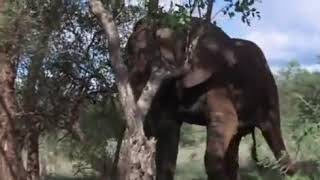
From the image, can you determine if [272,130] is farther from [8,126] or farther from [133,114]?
[8,126]

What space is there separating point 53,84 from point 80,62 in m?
0.47

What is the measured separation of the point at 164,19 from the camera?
8.98 metres

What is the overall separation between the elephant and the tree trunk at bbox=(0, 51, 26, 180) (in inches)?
80.3

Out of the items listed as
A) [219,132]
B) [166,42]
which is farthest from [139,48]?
[219,132]

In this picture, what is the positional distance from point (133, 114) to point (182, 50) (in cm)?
247

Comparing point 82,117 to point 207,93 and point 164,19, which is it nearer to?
point 207,93

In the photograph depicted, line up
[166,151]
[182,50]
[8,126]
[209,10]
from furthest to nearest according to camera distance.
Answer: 1. [166,151]
2. [182,50]
3. [8,126]
4. [209,10]

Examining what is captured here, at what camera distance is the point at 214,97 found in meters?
12.3

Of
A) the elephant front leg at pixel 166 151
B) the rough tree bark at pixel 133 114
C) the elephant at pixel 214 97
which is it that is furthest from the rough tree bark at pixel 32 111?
the elephant front leg at pixel 166 151

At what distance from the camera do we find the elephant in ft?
39.4

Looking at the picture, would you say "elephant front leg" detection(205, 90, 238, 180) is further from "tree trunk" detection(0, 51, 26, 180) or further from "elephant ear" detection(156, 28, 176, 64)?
"tree trunk" detection(0, 51, 26, 180)

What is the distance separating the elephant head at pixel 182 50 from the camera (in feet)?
38.0

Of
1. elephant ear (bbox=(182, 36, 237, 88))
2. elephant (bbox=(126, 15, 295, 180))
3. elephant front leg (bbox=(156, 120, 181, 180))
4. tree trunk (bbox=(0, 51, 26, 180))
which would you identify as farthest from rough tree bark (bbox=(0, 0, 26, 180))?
elephant front leg (bbox=(156, 120, 181, 180))

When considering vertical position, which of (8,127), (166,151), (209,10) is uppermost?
(209,10)
